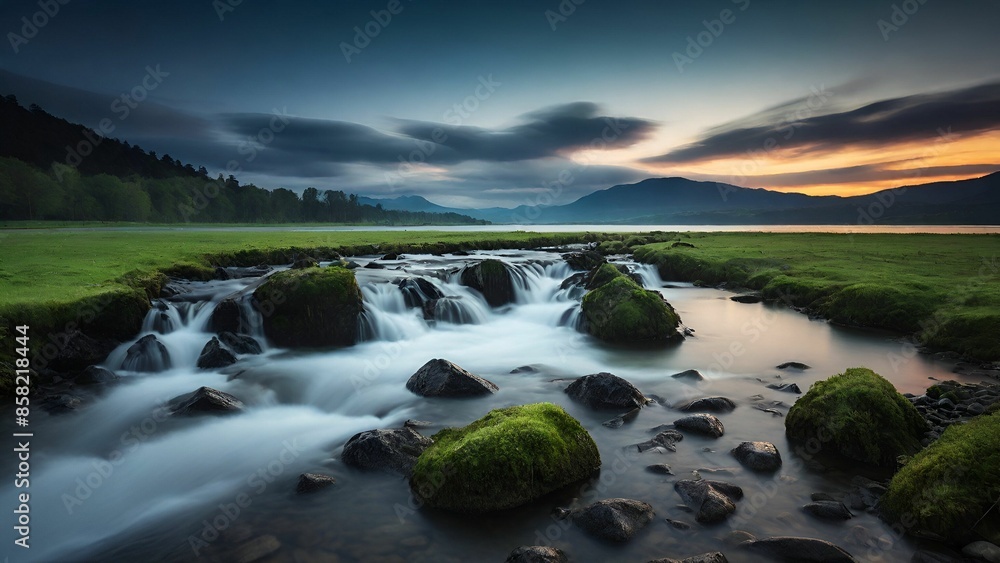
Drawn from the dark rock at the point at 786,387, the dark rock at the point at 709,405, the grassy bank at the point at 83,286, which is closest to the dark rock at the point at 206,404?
the grassy bank at the point at 83,286

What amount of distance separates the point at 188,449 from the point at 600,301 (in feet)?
52.9

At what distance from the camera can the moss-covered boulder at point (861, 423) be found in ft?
29.3

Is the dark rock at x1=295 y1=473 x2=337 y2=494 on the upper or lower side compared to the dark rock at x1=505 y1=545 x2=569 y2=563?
lower

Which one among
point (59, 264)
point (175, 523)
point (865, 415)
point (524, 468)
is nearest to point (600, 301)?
point (865, 415)

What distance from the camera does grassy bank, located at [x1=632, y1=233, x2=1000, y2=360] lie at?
17578 millimetres

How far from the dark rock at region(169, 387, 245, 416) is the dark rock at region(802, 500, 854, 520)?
13.2 meters

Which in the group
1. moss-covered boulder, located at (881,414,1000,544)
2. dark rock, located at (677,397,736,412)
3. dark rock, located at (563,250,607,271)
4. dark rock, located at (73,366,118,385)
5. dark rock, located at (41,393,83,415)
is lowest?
dark rock, located at (677,397,736,412)

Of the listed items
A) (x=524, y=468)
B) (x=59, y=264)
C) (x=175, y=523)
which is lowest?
(x=175, y=523)

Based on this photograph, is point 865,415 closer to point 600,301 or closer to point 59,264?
point 600,301

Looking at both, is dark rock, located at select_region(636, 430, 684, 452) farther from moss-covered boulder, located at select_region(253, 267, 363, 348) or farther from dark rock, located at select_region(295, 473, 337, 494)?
moss-covered boulder, located at select_region(253, 267, 363, 348)

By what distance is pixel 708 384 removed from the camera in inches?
562

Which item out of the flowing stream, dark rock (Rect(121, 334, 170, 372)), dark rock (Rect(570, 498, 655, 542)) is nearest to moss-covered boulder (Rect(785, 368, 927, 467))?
the flowing stream

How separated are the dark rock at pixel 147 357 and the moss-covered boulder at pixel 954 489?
64.1 feet

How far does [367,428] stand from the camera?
39.2ft
